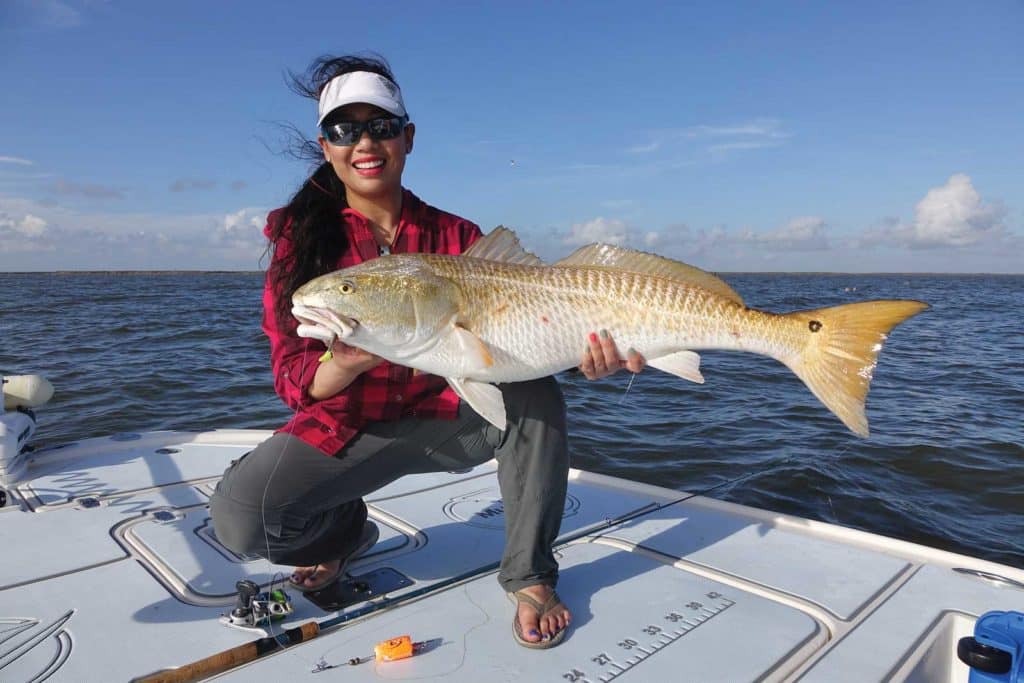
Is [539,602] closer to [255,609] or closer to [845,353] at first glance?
[255,609]

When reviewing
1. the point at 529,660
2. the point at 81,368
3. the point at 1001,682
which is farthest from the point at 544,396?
the point at 81,368

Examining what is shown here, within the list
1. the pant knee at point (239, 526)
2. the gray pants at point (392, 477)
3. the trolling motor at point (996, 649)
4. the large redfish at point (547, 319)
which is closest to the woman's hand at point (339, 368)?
the large redfish at point (547, 319)

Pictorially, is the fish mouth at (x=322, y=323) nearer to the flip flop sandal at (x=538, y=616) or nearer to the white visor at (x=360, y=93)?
the white visor at (x=360, y=93)

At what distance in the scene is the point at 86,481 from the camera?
4926mm

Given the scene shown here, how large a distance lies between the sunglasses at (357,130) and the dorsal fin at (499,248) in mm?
664

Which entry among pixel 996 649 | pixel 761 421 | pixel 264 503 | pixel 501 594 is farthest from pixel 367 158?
pixel 761 421

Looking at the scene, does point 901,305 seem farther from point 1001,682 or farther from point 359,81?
point 359,81

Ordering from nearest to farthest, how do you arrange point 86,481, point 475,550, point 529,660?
point 529,660, point 475,550, point 86,481

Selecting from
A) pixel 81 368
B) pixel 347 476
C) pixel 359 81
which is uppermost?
pixel 359 81

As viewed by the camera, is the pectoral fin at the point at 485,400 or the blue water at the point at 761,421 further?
the blue water at the point at 761,421

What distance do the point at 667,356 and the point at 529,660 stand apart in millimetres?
1406

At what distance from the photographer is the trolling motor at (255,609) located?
2918mm

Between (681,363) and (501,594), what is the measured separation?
4.46 feet

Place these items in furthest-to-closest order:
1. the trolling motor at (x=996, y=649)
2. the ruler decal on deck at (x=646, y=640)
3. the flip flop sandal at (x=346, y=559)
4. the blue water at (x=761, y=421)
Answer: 1. the blue water at (x=761, y=421)
2. the flip flop sandal at (x=346, y=559)
3. the ruler decal on deck at (x=646, y=640)
4. the trolling motor at (x=996, y=649)
